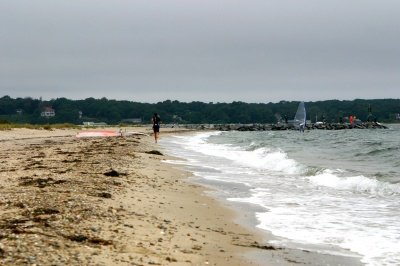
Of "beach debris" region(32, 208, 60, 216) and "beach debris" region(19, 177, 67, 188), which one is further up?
"beach debris" region(32, 208, 60, 216)

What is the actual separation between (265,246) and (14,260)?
3387mm

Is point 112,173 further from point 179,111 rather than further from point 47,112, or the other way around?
point 179,111

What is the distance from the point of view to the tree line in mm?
148000

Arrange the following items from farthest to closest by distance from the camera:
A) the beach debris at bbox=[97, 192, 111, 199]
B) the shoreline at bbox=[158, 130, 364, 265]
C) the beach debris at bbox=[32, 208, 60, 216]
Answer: the beach debris at bbox=[97, 192, 111, 199]
the beach debris at bbox=[32, 208, 60, 216]
the shoreline at bbox=[158, 130, 364, 265]

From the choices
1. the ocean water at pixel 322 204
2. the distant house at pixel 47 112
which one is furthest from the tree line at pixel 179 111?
the ocean water at pixel 322 204

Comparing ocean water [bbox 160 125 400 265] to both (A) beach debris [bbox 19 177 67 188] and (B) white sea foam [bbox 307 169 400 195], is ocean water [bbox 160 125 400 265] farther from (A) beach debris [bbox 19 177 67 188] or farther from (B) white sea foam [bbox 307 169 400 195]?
(A) beach debris [bbox 19 177 67 188]

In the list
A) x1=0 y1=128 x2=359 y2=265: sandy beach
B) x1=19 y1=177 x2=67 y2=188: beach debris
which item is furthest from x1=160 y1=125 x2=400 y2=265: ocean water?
x1=19 y1=177 x2=67 y2=188: beach debris

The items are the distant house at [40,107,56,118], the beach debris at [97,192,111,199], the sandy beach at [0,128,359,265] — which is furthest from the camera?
the distant house at [40,107,56,118]

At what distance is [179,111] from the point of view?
195500 millimetres

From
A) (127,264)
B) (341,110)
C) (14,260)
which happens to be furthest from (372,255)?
(341,110)

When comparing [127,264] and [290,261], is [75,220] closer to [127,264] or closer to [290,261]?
[127,264]

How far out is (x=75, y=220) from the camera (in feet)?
22.0

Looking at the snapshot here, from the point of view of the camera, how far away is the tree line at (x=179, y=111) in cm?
14800

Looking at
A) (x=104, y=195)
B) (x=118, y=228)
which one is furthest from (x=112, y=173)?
(x=118, y=228)
